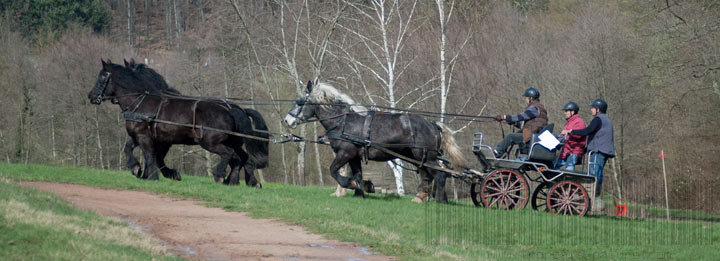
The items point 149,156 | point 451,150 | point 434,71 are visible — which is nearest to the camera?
point 451,150

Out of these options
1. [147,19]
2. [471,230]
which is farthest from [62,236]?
[147,19]

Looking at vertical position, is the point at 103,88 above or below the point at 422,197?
above

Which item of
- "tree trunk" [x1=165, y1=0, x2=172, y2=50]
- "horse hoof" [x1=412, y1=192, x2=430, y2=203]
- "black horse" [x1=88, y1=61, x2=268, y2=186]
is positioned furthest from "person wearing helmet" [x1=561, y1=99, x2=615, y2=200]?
"tree trunk" [x1=165, y1=0, x2=172, y2=50]

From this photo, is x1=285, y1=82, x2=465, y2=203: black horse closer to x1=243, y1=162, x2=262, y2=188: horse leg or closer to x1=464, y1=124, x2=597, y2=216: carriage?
x1=464, y1=124, x2=597, y2=216: carriage

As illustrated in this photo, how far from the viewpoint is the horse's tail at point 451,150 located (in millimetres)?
17094

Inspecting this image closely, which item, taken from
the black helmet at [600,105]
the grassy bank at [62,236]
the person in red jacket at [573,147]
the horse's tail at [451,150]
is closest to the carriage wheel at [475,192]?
the horse's tail at [451,150]

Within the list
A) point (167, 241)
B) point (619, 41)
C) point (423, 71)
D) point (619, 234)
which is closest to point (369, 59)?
point (423, 71)

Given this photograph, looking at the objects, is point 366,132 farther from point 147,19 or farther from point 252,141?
point 147,19

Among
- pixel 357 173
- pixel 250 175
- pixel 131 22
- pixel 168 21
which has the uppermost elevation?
pixel 131 22

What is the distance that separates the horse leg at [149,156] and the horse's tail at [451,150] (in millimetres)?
6639

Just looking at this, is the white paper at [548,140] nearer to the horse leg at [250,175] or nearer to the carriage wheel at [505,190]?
the carriage wheel at [505,190]

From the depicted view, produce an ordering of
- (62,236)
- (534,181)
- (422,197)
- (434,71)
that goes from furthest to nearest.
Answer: (434,71) < (422,197) < (534,181) < (62,236)

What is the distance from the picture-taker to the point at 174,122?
61.5ft

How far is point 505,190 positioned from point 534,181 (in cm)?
59
